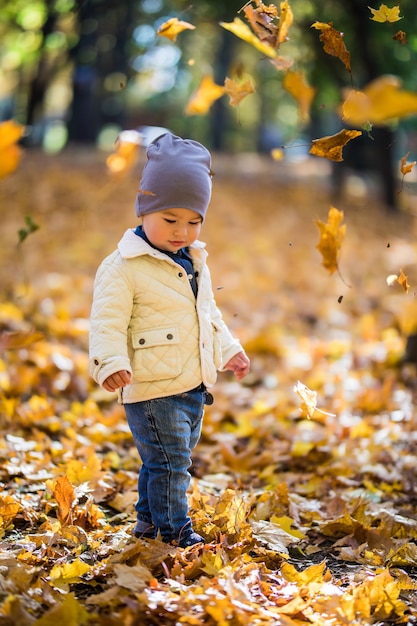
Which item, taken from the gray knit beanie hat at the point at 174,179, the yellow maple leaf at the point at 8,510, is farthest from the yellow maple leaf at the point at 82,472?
the gray knit beanie hat at the point at 174,179

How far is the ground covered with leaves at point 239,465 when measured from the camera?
2.23 m

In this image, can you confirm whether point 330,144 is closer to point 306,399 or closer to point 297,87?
point 297,87

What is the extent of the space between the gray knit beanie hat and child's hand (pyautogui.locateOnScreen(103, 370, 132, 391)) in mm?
578

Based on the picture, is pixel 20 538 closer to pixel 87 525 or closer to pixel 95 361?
pixel 87 525

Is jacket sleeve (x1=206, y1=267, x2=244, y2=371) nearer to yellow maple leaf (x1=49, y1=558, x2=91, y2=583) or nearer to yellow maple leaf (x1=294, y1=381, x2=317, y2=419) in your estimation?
yellow maple leaf (x1=294, y1=381, x2=317, y2=419)

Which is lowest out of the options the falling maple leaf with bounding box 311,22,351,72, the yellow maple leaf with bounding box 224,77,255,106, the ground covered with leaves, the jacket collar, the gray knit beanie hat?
the ground covered with leaves

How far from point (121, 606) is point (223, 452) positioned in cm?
194

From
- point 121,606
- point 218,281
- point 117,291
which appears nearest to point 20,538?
point 121,606

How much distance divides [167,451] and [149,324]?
1.47 ft

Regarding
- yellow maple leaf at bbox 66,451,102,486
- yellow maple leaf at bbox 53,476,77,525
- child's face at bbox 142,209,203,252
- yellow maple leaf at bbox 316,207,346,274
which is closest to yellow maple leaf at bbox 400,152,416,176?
yellow maple leaf at bbox 316,207,346,274

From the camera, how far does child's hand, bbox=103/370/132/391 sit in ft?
7.98

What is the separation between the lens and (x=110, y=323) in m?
2.52

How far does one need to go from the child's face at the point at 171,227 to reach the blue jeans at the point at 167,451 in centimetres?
54

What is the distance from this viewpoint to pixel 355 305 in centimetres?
812
